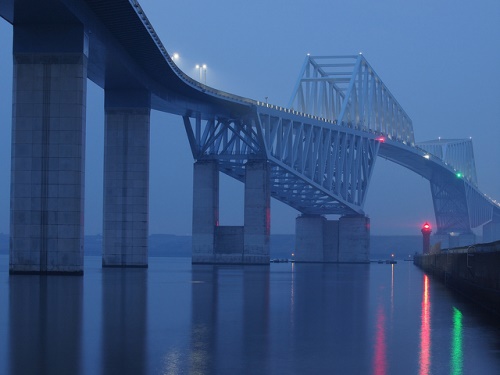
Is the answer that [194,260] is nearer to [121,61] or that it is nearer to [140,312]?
[121,61]

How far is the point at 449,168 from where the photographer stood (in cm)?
16650

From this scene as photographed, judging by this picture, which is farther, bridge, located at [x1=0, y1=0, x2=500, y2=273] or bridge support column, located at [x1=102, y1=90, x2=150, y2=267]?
bridge support column, located at [x1=102, y1=90, x2=150, y2=267]

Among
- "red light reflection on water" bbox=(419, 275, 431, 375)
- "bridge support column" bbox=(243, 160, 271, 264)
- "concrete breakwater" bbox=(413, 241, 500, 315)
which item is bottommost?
"red light reflection on water" bbox=(419, 275, 431, 375)

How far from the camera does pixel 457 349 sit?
1546 cm

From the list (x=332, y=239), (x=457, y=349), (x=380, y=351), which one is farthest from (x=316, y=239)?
(x=380, y=351)

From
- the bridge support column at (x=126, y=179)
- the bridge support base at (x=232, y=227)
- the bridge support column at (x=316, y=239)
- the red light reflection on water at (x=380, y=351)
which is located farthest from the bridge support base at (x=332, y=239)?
the red light reflection on water at (x=380, y=351)

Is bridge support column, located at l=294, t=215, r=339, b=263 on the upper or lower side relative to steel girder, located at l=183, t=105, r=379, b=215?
lower

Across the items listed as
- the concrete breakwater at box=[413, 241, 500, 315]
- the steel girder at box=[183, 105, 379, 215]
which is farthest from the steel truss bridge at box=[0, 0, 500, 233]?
the concrete breakwater at box=[413, 241, 500, 315]

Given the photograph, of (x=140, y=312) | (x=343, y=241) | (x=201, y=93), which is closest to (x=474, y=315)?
(x=140, y=312)

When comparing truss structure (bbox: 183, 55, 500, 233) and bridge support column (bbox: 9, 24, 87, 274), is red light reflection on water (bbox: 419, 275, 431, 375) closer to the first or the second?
bridge support column (bbox: 9, 24, 87, 274)

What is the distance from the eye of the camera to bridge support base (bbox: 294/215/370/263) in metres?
127

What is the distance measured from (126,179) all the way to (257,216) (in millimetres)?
26474

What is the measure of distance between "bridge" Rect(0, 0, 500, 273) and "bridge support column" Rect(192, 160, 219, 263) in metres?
0.12

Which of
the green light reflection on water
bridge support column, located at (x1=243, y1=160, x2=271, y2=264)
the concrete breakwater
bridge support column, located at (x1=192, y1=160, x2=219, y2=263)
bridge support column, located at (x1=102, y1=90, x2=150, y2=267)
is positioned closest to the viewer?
the green light reflection on water
